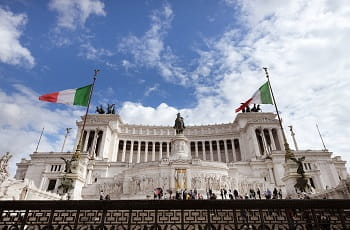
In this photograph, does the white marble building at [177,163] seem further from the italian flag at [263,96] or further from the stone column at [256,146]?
the italian flag at [263,96]

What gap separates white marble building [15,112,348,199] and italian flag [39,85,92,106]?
5961 millimetres

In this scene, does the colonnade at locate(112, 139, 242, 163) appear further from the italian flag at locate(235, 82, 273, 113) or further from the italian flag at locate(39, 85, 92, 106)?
the italian flag at locate(39, 85, 92, 106)

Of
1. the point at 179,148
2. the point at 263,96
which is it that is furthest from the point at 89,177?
the point at 263,96

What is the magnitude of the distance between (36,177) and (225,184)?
38533 millimetres

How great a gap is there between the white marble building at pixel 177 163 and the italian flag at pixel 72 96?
5.96 meters

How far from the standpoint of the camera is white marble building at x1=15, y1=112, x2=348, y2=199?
31609 mm

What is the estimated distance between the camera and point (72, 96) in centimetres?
2105

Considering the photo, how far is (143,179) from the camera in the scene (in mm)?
32500

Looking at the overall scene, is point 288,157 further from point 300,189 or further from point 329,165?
point 329,165

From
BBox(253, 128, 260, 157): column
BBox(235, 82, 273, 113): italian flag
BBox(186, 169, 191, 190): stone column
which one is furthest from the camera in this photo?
BBox(253, 128, 260, 157): column

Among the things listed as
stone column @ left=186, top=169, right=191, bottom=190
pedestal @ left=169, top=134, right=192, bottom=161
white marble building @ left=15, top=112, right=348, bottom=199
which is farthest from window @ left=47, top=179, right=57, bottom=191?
stone column @ left=186, top=169, right=191, bottom=190

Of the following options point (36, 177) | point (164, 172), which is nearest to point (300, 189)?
point (164, 172)

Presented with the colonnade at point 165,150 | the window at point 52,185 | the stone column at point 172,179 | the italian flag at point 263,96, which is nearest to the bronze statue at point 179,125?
the stone column at point 172,179

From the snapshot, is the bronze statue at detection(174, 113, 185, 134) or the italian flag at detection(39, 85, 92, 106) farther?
the bronze statue at detection(174, 113, 185, 134)
